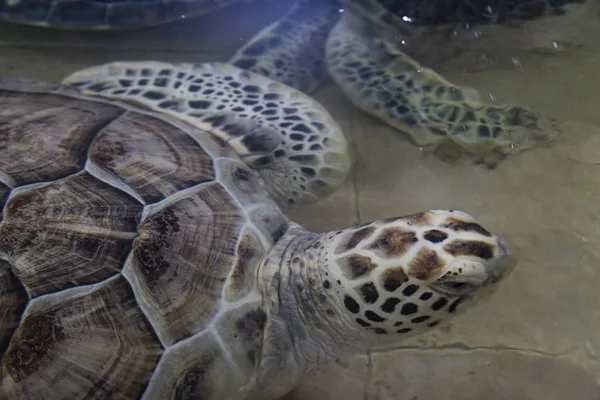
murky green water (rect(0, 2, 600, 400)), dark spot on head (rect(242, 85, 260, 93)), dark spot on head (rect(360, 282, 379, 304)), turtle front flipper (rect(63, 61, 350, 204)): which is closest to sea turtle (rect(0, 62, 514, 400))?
dark spot on head (rect(360, 282, 379, 304))

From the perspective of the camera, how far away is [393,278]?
5.02 feet

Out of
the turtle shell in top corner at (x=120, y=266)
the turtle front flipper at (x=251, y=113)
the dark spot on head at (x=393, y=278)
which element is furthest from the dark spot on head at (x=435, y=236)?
the turtle front flipper at (x=251, y=113)

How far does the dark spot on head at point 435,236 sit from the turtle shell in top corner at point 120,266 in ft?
1.74

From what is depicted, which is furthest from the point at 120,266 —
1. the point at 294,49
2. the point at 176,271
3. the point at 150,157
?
the point at 294,49

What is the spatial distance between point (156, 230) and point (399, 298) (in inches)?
27.3

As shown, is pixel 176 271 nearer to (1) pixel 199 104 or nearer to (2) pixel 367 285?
(2) pixel 367 285

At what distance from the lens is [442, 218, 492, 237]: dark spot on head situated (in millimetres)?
1548

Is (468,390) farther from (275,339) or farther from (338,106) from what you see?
(338,106)

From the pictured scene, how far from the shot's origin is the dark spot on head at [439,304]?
154 cm

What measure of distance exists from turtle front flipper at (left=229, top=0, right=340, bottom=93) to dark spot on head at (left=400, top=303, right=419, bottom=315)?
154 cm

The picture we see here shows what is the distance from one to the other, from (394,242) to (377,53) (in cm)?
165

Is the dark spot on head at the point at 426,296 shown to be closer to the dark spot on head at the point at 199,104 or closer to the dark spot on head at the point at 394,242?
the dark spot on head at the point at 394,242

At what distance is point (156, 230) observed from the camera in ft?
5.36

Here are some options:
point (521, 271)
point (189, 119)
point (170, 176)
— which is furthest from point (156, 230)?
point (521, 271)
